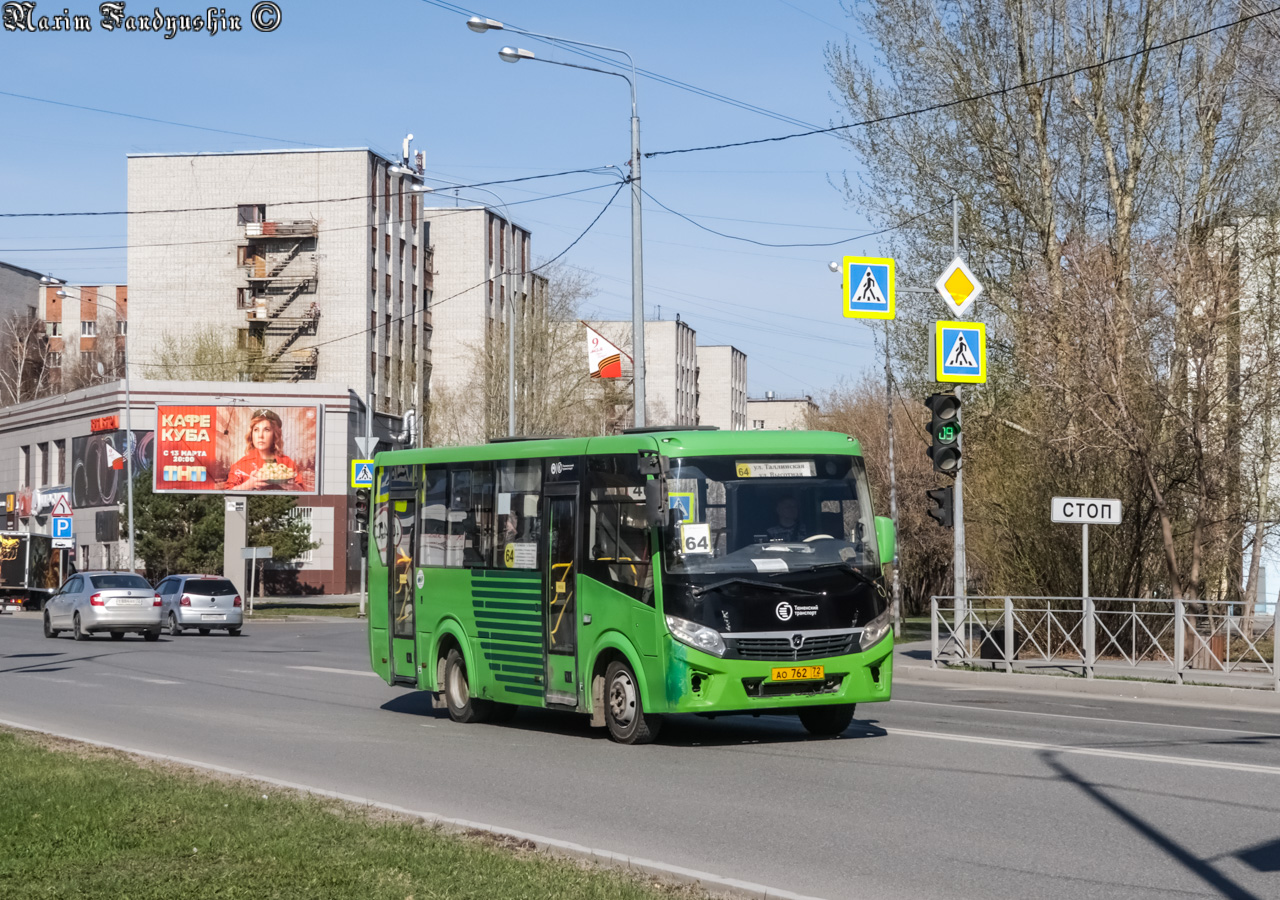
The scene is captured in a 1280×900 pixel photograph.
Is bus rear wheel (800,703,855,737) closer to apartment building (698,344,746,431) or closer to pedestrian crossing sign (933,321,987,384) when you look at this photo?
pedestrian crossing sign (933,321,987,384)

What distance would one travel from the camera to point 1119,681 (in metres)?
21.5

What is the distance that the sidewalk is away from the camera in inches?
788

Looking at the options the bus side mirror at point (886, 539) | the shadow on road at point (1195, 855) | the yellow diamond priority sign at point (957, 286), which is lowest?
the shadow on road at point (1195, 855)

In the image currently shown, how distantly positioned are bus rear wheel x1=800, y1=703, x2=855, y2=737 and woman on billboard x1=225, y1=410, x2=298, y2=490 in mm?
42422

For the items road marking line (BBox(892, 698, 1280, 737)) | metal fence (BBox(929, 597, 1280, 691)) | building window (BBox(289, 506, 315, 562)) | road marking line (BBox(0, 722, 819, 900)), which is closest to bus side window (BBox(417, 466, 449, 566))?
road marking line (BBox(0, 722, 819, 900))

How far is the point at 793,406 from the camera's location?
166 metres

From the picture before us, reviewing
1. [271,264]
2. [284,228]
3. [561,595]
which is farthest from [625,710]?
[271,264]

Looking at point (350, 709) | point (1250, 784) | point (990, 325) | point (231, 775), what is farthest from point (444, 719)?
point (990, 325)

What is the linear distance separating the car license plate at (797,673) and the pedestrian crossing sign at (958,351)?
1112 centimetres

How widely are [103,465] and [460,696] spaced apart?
5836cm

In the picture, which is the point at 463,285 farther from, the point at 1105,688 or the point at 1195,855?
the point at 1195,855

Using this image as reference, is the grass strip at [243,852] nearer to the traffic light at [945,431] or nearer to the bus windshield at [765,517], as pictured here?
the bus windshield at [765,517]

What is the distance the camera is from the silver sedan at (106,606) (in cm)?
3684

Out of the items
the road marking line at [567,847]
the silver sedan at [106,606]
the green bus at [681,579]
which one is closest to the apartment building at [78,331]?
the silver sedan at [106,606]
